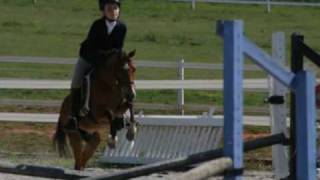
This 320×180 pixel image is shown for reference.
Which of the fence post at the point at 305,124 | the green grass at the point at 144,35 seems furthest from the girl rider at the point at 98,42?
the fence post at the point at 305,124

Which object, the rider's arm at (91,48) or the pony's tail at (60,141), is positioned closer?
the rider's arm at (91,48)

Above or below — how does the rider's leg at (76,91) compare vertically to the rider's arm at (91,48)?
below

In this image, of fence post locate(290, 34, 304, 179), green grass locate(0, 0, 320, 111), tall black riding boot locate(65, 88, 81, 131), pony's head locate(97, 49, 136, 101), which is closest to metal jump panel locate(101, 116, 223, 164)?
tall black riding boot locate(65, 88, 81, 131)

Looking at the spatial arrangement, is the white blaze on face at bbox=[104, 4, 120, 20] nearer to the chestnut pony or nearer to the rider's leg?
the chestnut pony

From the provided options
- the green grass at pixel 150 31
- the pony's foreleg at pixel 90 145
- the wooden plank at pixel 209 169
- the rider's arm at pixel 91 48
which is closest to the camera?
the wooden plank at pixel 209 169

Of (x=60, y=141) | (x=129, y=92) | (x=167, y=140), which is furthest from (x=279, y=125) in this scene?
(x=167, y=140)

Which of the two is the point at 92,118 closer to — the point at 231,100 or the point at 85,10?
the point at 231,100

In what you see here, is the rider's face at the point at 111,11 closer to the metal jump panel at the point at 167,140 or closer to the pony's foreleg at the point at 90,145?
the pony's foreleg at the point at 90,145

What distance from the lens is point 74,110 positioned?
36.6 ft

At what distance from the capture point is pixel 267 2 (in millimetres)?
34375

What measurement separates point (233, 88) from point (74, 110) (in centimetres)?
566

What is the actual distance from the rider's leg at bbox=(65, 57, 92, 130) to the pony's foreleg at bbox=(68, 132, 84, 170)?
19 centimetres

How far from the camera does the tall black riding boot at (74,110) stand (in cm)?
1108

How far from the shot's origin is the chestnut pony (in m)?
10.6
